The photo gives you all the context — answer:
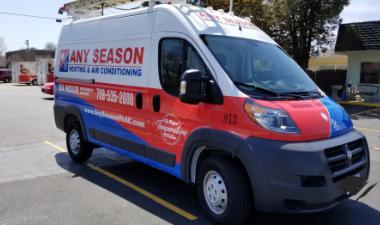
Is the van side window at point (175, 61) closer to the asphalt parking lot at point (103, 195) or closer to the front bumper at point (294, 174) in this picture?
the front bumper at point (294, 174)

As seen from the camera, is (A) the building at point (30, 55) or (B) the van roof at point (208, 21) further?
(A) the building at point (30, 55)

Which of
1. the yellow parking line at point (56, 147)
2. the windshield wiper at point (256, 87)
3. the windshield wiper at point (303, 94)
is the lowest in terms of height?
the yellow parking line at point (56, 147)

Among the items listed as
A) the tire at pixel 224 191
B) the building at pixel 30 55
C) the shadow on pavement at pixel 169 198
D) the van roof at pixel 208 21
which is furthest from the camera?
the building at pixel 30 55

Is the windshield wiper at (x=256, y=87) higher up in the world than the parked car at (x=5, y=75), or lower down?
higher up

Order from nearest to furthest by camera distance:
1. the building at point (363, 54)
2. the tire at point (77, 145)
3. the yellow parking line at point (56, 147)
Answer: the tire at point (77, 145) < the yellow parking line at point (56, 147) < the building at point (363, 54)

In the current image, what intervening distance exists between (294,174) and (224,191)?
0.89m

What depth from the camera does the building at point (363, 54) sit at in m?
21.2

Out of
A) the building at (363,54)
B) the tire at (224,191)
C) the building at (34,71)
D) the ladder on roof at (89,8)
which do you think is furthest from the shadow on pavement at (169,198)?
the building at (34,71)

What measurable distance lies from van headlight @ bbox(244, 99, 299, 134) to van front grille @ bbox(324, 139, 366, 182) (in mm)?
443

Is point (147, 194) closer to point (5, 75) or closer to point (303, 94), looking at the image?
point (303, 94)

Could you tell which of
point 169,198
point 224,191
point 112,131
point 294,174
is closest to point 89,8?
point 112,131

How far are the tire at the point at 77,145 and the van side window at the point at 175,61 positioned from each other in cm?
274

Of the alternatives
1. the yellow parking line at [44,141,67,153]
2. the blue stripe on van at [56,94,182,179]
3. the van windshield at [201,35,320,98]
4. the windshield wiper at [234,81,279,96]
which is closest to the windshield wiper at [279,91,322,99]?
the van windshield at [201,35,320,98]

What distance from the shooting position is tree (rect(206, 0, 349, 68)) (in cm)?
2325
